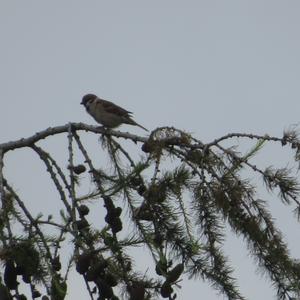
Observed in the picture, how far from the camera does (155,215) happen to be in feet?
10.1

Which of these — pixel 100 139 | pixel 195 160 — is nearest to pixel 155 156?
pixel 195 160

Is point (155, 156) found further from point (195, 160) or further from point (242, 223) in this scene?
point (242, 223)

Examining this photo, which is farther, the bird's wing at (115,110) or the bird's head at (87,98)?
the bird's head at (87,98)

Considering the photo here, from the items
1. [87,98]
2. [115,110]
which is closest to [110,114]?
[115,110]

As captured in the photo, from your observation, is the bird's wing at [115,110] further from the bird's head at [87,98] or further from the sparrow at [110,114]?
the bird's head at [87,98]

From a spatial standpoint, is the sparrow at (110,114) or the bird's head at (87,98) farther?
the bird's head at (87,98)

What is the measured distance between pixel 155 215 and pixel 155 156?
0.27m

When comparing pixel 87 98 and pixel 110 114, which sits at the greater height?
pixel 87 98

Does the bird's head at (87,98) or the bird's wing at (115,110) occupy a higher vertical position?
the bird's head at (87,98)

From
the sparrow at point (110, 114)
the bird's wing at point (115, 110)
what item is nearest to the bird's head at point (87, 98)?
the sparrow at point (110, 114)

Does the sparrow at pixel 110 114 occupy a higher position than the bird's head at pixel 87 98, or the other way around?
the bird's head at pixel 87 98

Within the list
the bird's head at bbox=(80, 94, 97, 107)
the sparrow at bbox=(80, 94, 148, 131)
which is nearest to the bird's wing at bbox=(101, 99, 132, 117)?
the sparrow at bbox=(80, 94, 148, 131)

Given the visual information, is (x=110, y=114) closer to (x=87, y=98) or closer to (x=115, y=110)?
(x=115, y=110)

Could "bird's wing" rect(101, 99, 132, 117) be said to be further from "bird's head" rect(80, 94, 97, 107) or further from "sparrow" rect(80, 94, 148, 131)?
"bird's head" rect(80, 94, 97, 107)
